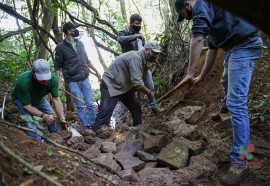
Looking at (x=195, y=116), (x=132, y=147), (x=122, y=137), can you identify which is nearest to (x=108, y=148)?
(x=132, y=147)

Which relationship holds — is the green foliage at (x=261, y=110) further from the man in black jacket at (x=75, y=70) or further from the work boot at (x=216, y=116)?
the man in black jacket at (x=75, y=70)

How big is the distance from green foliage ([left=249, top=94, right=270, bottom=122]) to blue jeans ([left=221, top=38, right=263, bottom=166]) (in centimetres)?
106

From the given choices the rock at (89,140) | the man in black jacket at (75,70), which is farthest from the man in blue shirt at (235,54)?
the man in black jacket at (75,70)

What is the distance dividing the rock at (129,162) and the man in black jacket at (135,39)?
195 cm

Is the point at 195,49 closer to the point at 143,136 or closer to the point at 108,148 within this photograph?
the point at 143,136

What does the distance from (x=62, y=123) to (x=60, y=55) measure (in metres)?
1.40

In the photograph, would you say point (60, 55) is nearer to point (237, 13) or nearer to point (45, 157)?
point (45, 157)

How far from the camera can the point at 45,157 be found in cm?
221

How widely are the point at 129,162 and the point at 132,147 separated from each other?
0.57m

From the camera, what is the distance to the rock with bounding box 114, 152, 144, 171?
3204 mm

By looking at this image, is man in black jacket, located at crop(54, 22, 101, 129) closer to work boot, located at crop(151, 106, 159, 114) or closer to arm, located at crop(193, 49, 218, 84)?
work boot, located at crop(151, 106, 159, 114)

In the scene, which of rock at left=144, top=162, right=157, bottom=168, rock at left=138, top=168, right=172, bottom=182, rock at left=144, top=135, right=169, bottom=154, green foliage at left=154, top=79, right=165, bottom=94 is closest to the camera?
rock at left=138, top=168, right=172, bottom=182

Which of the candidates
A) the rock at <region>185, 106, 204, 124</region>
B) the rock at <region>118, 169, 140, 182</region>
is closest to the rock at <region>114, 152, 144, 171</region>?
the rock at <region>118, 169, 140, 182</region>

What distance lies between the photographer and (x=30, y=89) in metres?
4.32
